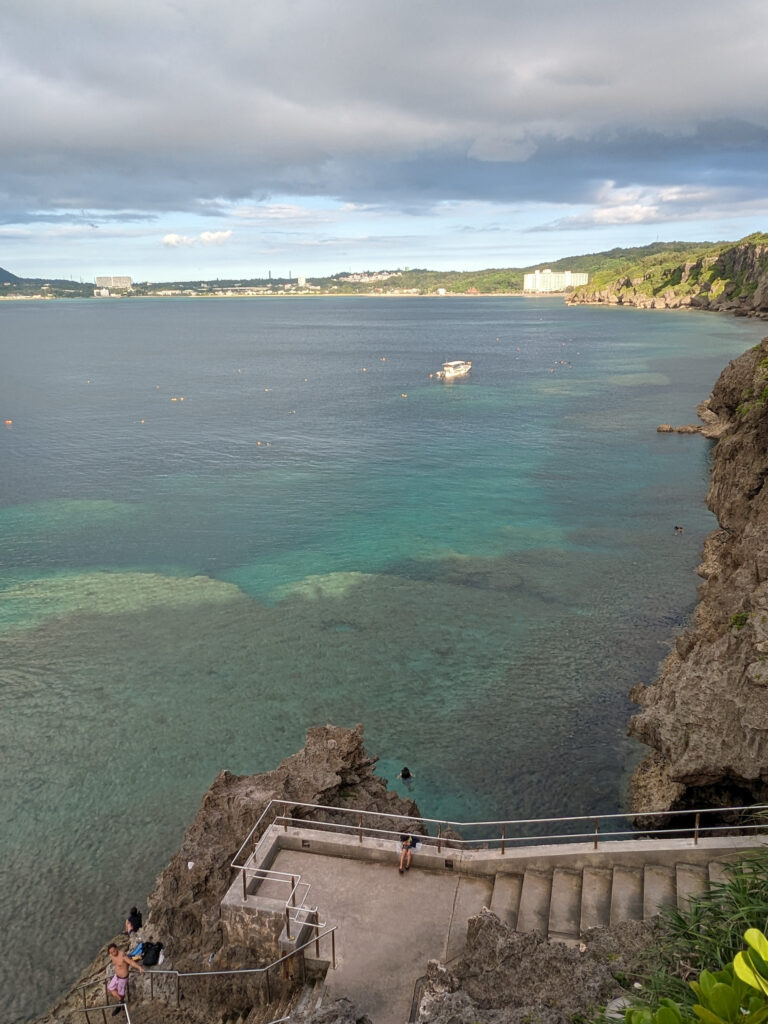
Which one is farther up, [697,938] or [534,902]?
[697,938]

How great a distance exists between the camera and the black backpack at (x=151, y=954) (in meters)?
15.2

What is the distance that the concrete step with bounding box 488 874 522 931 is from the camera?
45.1 feet

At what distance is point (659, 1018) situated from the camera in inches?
217

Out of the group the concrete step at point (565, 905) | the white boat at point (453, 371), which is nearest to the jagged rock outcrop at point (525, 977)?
the concrete step at point (565, 905)

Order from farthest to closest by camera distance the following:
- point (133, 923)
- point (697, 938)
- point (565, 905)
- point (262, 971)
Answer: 1. point (133, 923)
2. point (565, 905)
3. point (262, 971)
4. point (697, 938)

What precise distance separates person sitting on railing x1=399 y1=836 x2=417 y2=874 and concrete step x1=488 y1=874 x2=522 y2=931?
1746 millimetres

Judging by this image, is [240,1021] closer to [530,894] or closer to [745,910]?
[530,894]

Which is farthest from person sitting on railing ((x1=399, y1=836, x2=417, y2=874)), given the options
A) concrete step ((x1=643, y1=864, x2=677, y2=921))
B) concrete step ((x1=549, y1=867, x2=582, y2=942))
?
concrete step ((x1=643, y1=864, x2=677, y2=921))

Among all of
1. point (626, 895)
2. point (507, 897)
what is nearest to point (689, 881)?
point (626, 895)

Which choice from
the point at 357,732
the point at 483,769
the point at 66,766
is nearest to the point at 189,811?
the point at 66,766

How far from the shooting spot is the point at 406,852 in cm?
1477

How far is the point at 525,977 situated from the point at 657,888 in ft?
12.4

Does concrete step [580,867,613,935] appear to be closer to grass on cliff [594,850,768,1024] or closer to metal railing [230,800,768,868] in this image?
metal railing [230,800,768,868]

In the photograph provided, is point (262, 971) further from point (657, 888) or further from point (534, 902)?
point (657, 888)
